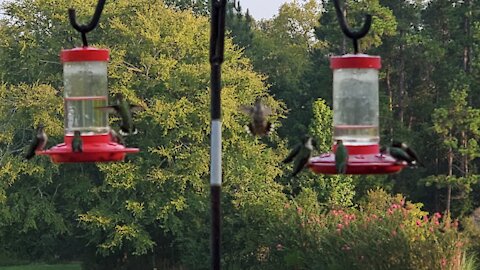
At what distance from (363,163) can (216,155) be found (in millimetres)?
546

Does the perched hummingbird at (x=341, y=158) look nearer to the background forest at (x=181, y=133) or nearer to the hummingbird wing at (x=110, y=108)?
the hummingbird wing at (x=110, y=108)

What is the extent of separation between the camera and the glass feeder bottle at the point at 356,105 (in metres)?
2.92

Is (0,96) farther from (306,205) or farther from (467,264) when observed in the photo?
(467,264)

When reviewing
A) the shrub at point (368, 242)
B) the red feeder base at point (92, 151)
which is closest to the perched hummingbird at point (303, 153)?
the red feeder base at point (92, 151)

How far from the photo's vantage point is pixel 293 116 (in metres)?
23.8

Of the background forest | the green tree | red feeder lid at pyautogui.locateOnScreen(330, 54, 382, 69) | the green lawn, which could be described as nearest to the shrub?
the background forest

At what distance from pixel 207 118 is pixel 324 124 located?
9.87 feet

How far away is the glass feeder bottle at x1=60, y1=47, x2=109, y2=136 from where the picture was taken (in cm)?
304

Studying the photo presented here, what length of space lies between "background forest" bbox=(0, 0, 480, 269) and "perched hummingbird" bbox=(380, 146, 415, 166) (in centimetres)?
1488

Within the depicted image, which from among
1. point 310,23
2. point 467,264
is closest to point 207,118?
point 467,264

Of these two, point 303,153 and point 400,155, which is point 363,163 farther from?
point 303,153

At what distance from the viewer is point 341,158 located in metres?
2.73

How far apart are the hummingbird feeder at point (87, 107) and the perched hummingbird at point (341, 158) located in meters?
0.68

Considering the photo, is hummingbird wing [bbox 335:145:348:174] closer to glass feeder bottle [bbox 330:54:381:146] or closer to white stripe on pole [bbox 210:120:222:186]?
glass feeder bottle [bbox 330:54:381:146]
